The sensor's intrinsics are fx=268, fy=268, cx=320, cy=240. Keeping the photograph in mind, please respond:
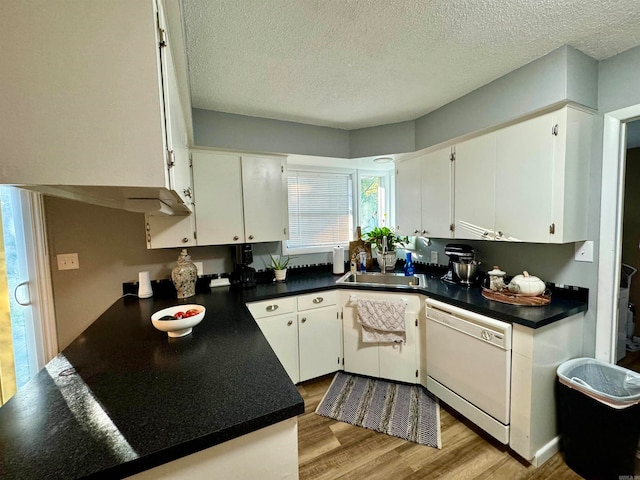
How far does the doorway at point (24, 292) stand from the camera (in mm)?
1666

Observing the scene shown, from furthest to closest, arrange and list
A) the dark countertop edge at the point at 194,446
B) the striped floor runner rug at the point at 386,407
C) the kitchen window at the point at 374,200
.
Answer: the kitchen window at the point at 374,200 < the striped floor runner rug at the point at 386,407 < the dark countertop edge at the point at 194,446

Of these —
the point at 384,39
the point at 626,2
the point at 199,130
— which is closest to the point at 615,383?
the point at 626,2

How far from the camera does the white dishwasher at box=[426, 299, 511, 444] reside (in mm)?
1617

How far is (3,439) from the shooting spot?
27.5 inches

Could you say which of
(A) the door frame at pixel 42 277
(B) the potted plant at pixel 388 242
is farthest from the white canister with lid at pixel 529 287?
(A) the door frame at pixel 42 277

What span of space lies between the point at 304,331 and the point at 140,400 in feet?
5.05

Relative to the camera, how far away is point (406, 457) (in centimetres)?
165

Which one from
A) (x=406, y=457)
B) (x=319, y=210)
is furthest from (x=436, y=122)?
(x=406, y=457)

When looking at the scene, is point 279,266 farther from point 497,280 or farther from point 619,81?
point 619,81

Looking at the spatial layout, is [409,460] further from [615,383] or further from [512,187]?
[512,187]

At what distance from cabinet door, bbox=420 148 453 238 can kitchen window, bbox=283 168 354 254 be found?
0.92 metres

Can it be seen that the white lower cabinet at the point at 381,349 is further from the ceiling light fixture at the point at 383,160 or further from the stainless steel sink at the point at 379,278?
the ceiling light fixture at the point at 383,160

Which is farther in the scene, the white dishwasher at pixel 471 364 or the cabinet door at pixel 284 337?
the cabinet door at pixel 284 337

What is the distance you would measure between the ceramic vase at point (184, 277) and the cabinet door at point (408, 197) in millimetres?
2012
